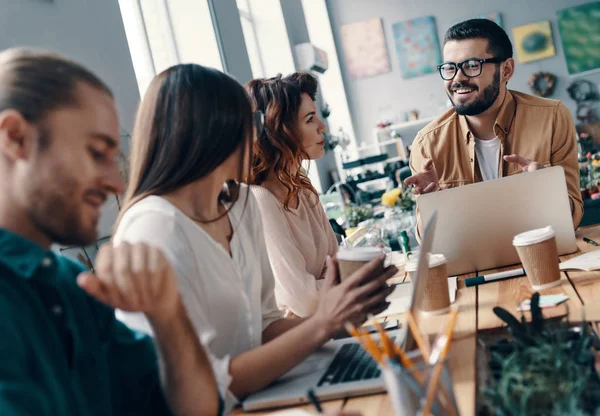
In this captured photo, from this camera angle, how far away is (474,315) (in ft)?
5.05

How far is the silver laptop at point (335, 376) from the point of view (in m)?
1.17

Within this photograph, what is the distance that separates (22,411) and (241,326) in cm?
73

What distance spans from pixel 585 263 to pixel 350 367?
0.81 metres

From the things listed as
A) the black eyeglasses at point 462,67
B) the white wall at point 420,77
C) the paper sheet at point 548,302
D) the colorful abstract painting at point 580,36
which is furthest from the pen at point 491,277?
the colorful abstract painting at point 580,36

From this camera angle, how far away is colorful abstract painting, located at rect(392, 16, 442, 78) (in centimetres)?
954

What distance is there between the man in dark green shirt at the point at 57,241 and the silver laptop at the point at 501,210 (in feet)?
3.48

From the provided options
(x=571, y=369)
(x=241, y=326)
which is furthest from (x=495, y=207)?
(x=571, y=369)

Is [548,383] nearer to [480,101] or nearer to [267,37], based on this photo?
[480,101]

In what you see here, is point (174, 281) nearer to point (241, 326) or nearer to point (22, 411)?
point (22, 411)

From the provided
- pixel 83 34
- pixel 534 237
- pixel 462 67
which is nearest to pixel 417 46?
pixel 462 67

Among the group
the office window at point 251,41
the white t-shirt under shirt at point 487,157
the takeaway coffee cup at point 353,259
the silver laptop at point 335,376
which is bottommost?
the silver laptop at point 335,376

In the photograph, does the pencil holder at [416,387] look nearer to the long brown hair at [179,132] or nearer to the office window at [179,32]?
the long brown hair at [179,132]

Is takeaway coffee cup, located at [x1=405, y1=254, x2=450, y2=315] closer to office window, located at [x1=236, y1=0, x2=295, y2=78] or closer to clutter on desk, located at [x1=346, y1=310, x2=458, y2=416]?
clutter on desk, located at [x1=346, y1=310, x2=458, y2=416]

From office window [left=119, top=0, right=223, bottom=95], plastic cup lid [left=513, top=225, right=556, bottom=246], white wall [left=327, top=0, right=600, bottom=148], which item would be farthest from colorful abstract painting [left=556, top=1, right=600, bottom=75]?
plastic cup lid [left=513, top=225, right=556, bottom=246]
